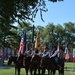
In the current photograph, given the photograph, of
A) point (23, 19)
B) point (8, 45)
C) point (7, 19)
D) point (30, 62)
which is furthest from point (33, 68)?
point (8, 45)

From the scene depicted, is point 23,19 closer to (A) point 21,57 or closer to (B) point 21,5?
(B) point 21,5

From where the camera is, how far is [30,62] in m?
27.7

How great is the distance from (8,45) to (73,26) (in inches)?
2259

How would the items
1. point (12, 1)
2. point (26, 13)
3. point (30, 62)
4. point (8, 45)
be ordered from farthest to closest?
point (8, 45) < point (30, 62) < point (26, 13) < point (12, 1)

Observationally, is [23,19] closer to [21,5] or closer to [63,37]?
[21,5]

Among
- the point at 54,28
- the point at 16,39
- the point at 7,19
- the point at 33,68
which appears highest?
the point at 54,28

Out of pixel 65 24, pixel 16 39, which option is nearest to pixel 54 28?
pixel 65 24

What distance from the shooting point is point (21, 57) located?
94.3 feet

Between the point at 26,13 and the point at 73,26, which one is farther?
the point at 73,26

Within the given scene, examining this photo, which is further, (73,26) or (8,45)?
(73,26)

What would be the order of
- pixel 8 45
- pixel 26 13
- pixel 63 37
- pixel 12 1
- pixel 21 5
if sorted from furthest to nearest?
pixel 63 37
pixel 8 45
pixel 26 13
pixel 21 5
pixel 12 1

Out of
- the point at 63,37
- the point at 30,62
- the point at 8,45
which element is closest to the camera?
the point at 30,62

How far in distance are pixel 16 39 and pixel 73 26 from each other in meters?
53.5

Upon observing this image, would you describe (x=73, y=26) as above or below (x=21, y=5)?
above
